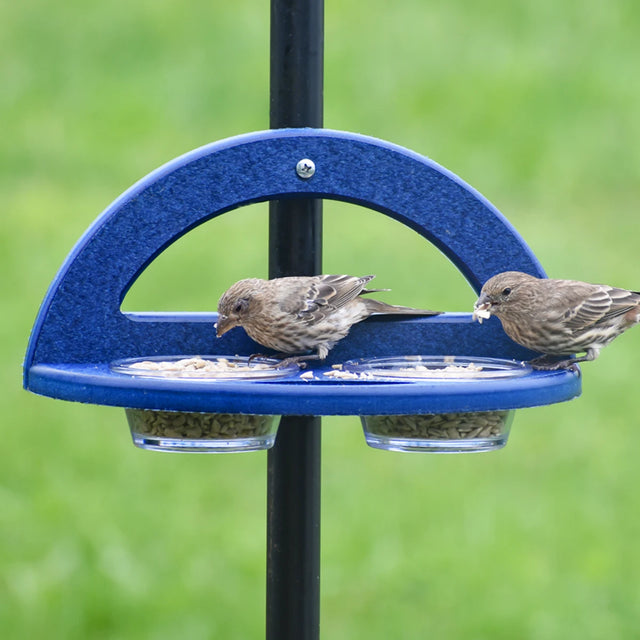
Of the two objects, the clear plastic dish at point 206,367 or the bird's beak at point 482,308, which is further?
the bird's beak at point 482,308

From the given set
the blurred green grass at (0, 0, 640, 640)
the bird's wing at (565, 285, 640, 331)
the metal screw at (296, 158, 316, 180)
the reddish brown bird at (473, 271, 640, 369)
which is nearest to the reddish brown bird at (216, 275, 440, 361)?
the reddish brown bird at (473, 271, 640, 369)

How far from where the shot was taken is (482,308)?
3.96m

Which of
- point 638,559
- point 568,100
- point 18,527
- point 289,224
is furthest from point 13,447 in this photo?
point 568,100

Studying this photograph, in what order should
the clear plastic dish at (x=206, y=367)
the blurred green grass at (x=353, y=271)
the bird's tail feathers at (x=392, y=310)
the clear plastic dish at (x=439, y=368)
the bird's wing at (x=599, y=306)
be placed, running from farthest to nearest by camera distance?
the blurred green grass at (x=353, y=271) < the bird's wing at (x=599, y=306) < the bird's tail feathers at (x=392, y=310) < the clear plastic dish at (x=439, y=368) < the clear plastic dish at (x=206, y=367)

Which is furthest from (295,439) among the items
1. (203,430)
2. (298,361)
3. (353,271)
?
(353,271)

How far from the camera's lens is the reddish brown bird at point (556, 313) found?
3.89 meters

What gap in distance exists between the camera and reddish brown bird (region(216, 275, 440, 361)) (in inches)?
153

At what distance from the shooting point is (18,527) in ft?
23.3

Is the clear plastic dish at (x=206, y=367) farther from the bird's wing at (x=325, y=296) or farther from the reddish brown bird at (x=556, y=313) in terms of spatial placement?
the reddish brown bird at (x=556, y=313)

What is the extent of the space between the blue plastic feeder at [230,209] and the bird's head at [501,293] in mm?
121

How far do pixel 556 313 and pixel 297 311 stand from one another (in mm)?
912

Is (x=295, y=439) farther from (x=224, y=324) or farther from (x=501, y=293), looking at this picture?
(x=501, y=293)

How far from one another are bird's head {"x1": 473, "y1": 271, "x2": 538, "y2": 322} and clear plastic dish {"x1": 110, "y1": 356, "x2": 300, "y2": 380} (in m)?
0.65

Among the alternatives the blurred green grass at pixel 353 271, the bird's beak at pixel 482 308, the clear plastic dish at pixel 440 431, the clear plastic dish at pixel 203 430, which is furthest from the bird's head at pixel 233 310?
the blurred green grass at pixel 353 271
